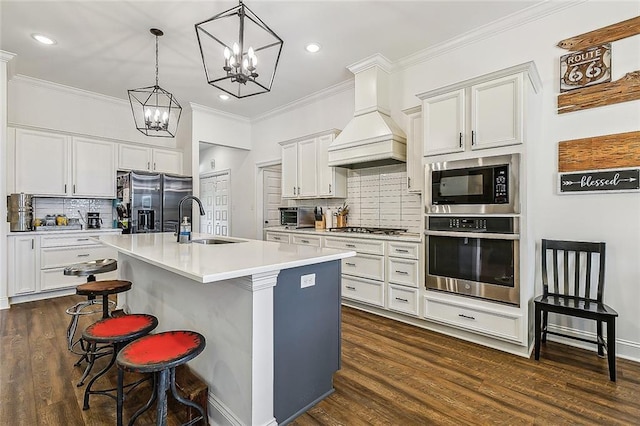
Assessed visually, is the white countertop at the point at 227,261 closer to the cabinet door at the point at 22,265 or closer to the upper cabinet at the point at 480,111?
the upper cabinet at the point at 480,111

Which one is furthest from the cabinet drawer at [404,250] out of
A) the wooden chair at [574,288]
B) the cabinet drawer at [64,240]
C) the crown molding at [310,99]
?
the cabinet drawer at [64,240]

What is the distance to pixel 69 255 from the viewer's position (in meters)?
4.43

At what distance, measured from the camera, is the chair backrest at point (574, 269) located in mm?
2557

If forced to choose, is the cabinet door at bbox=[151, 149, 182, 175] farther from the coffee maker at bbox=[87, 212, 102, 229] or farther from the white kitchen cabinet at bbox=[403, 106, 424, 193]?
the white kitchen cabinet at bbox=[403, 106, 424, 193]

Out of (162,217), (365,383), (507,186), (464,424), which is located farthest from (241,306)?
(162,217)

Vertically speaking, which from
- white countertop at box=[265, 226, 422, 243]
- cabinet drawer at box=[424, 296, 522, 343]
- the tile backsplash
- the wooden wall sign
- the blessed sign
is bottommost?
cabinet drawer at box=[424, 296, 522, 343]

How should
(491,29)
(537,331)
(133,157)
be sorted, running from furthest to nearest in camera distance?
(133,157), (491,29), (537,331)

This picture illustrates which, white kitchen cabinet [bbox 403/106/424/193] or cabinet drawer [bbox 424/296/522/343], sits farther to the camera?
white kitchen cabinet [bbox 403/106/424/193]

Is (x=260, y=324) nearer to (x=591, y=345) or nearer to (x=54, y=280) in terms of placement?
(x=591, y=345)

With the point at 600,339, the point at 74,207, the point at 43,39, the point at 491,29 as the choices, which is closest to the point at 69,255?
the point at 74,207

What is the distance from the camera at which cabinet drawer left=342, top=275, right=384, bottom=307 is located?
3549 mm

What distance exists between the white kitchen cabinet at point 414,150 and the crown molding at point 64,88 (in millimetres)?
4865

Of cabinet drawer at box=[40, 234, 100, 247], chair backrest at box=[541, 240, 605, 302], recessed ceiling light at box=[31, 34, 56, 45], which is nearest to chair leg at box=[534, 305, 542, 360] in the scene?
chair backrest at box=[541, 240, 605, 302]

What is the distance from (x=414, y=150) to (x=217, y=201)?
5193 mm
